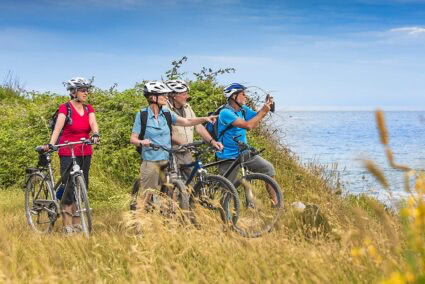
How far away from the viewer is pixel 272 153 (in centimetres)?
1331

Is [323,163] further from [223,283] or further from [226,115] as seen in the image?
[223,283]

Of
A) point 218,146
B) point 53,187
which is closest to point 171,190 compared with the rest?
point 218,146

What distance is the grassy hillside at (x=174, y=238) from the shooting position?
14.1ft

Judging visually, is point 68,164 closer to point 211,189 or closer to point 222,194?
point 211,189

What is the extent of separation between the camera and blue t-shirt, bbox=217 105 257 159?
27.6 feet

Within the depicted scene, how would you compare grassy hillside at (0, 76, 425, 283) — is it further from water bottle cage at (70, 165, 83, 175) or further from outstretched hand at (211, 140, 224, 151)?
outstretched hand at (211, 140, 224, 151)

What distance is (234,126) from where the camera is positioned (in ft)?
27.6

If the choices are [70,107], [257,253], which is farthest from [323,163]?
[257,253]

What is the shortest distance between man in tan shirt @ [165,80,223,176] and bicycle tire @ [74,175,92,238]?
1334mm

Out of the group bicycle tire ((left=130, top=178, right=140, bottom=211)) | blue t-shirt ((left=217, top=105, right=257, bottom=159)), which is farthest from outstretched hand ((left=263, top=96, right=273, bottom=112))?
bicycle tire ((left=130, top=178, right=140, bottom=211))

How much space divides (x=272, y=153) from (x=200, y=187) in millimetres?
5414

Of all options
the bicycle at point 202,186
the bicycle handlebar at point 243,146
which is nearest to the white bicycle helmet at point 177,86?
the bicycle at point 202,186

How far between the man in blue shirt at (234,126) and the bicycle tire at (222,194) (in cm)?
69

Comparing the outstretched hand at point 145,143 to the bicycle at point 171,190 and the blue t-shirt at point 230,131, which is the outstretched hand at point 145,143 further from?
the blue t-shirt at point 230,131
